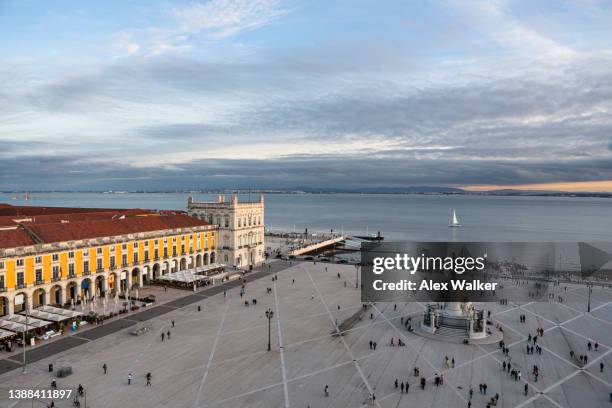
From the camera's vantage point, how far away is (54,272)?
4866 centimetres

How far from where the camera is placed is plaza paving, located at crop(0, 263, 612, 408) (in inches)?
1145

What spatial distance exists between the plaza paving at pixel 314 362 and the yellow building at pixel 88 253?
11.1m

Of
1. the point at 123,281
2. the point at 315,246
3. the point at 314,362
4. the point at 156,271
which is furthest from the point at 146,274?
the point at 315,246

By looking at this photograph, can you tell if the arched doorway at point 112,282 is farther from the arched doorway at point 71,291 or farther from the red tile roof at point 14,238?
the red tile roof at point 14,238

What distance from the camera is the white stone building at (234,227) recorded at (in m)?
73.8

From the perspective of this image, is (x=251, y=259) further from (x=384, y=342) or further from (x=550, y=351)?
(x=550, y=351)

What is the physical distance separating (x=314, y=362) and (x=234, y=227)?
41593mm

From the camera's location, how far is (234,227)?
7350 centimetres

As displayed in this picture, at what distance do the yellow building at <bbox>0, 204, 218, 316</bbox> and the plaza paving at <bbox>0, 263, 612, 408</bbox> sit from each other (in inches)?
438

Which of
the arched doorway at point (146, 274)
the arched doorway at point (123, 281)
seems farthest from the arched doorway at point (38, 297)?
the arched doorway at point (146, 274)

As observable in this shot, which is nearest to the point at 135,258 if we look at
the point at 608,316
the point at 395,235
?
the point at 608,316

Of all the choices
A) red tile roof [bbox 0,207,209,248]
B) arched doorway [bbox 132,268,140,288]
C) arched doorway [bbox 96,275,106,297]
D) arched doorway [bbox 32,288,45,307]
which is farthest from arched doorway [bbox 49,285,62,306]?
arched doorway [bbox 132,268,140,288]

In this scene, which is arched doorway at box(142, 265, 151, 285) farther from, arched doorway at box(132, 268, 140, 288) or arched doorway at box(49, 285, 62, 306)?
arched doorway at box(49, 285, 62, 306)

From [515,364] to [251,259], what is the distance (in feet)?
163
